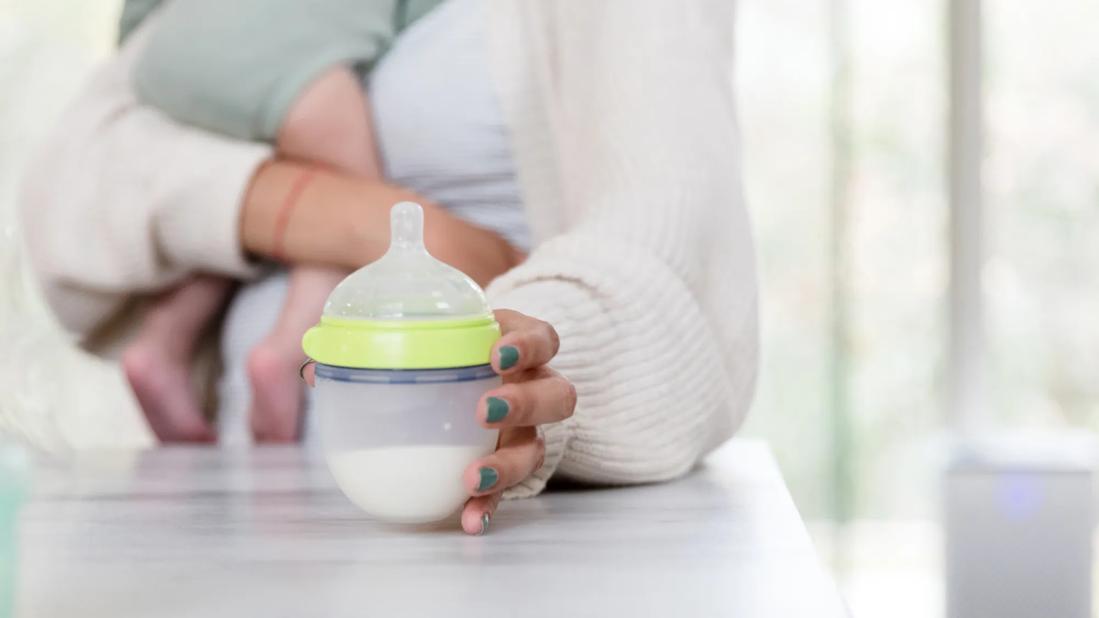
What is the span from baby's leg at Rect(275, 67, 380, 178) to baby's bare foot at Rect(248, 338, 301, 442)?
176 mm

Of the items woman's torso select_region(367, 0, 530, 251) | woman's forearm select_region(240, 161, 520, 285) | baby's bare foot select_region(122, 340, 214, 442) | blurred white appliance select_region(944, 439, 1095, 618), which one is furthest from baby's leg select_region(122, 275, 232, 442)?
blurred white appliance select_region(944, 439, 1095, 618)

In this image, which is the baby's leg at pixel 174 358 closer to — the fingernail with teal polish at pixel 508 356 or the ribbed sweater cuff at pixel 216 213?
the ribbed sweater cuff at pixel 216 213

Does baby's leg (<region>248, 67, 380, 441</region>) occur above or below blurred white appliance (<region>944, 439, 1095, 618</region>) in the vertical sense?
above

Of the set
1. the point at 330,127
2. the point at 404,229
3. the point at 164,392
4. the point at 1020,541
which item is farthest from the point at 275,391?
the point at 1020,541

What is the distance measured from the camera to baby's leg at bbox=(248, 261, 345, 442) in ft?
3.45

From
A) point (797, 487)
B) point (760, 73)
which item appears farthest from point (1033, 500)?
point (760, 73)

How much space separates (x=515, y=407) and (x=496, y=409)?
1 cm

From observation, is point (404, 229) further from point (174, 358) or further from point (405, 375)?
point (174, 358)

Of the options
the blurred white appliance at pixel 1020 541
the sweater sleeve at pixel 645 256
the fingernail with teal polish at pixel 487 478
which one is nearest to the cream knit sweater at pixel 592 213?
the sweater sleeve at pixel 645 256

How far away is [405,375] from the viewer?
1.83 ft

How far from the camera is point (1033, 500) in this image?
1.65m

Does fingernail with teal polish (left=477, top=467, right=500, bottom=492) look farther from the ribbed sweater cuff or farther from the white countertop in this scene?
the ribbed sweater cuff

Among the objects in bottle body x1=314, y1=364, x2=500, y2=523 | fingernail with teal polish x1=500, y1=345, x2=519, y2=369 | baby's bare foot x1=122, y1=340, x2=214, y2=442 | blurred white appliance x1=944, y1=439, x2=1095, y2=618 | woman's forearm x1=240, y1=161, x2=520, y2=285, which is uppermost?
fingernail with teal polish x1=500, y1=345, x2=519, y2=369

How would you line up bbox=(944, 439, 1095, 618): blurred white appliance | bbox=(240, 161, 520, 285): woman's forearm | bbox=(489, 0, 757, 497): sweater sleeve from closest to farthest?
bbox=(489, 0, 757, 497): sweater sleeve, bbox=(240, 161, 520, 285): woman's forearm, bbox=(944, 439, 1095, 618): blurred white appliance
